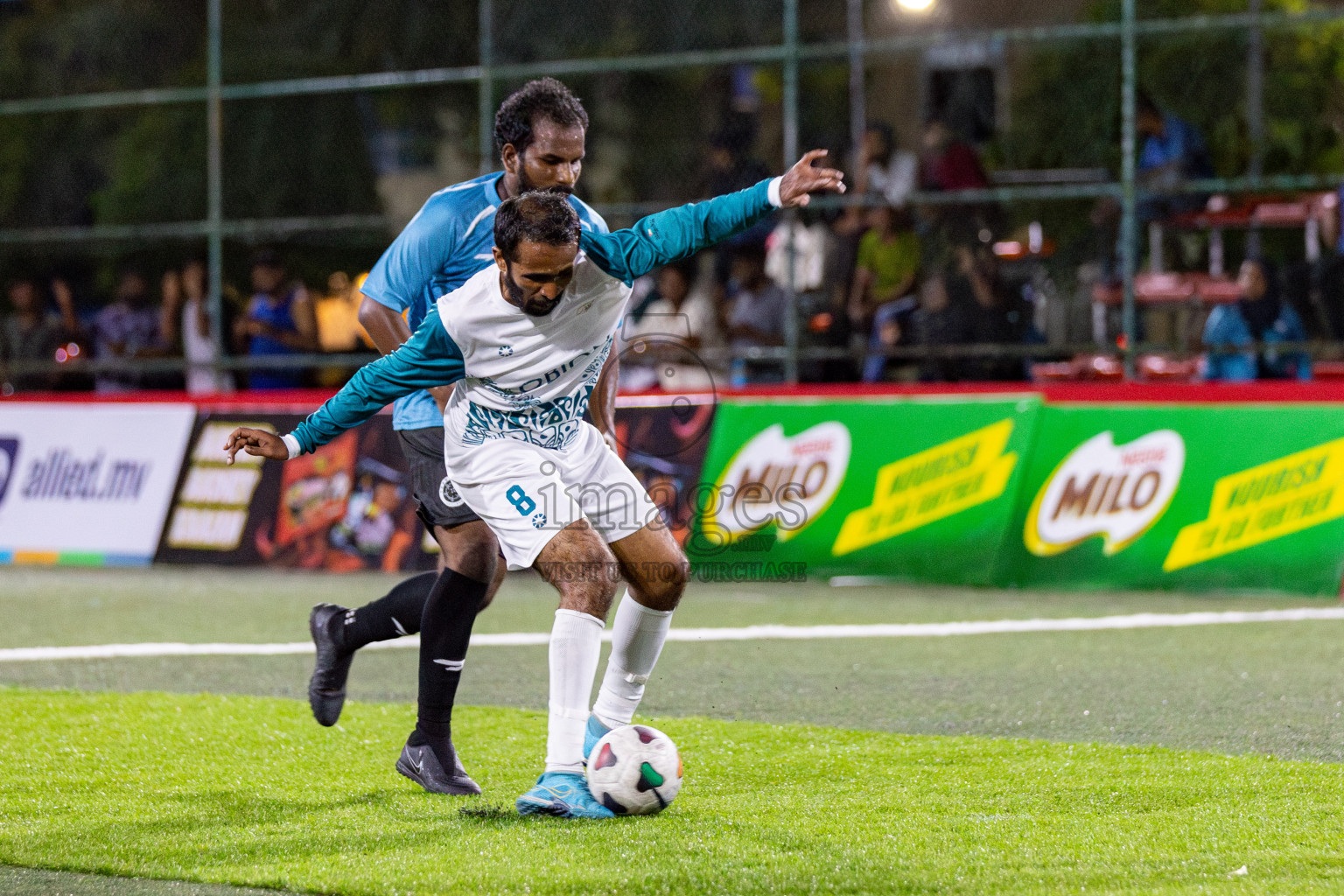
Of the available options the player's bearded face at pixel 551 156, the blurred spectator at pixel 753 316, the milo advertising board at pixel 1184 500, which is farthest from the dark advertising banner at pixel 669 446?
the player's bearded face at pixel 551 156

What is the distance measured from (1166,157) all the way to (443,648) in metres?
8.62

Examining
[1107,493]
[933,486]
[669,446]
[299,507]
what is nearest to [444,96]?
[299,507]

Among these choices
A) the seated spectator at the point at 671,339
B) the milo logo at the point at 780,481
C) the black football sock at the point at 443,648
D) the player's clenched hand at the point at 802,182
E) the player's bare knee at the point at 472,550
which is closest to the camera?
the player's clenched hand at the point at 802,182

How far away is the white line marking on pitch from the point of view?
865cm

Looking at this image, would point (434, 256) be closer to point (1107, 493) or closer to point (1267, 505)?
point (1107, 493)

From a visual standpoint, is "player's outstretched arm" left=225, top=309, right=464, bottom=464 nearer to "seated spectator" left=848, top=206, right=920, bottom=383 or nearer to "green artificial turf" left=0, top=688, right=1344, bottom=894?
"green artificial turf" left=0, top=688, right=1344, bottom=894

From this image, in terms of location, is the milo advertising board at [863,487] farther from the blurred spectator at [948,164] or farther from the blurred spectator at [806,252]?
the blurred spectator at [948,164]

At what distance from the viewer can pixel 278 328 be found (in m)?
14.6

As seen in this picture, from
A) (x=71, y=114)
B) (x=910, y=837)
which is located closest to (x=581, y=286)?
(x=910, y=837)

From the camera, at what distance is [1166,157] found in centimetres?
1255

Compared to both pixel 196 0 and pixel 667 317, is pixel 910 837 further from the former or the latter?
pixel 196 0

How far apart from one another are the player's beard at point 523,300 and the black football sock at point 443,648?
40.8 inches

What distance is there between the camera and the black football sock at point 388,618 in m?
6.10

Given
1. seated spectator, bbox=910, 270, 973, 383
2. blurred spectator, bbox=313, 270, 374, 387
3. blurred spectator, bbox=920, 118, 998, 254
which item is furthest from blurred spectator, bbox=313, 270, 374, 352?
blurred spectator, bbox=920, 118, 998, 254
